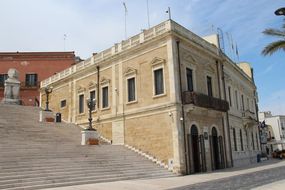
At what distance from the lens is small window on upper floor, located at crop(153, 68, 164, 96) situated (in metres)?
21.2

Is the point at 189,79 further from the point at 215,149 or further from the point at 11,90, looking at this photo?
the point at 11,90

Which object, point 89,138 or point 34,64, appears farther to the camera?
point 34,64

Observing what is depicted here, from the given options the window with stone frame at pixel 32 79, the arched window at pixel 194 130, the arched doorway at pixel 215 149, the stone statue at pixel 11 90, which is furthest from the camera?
the window with stone frame at pixel 32 79

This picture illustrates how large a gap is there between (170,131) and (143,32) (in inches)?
307

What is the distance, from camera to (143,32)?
906 inches

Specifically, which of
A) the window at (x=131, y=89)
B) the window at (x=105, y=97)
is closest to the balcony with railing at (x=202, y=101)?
the window at (x=131, y=89)

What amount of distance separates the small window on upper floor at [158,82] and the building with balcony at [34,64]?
921 inches

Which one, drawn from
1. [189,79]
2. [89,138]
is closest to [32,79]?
[89,138]

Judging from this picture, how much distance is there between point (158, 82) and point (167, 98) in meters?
1.61

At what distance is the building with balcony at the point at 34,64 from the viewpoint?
41.6 m

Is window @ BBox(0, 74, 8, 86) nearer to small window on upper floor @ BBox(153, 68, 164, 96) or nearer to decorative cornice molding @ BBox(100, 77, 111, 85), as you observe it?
decorative cornice molding @ BBox(100, 77, 111, 85)

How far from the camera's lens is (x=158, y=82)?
70.5 feet

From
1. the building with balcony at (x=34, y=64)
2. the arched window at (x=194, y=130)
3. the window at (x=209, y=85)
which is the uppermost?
the building with balcony at (x=34, y=64)

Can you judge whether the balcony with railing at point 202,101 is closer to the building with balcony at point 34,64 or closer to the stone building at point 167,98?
the stone building at point 167,98
